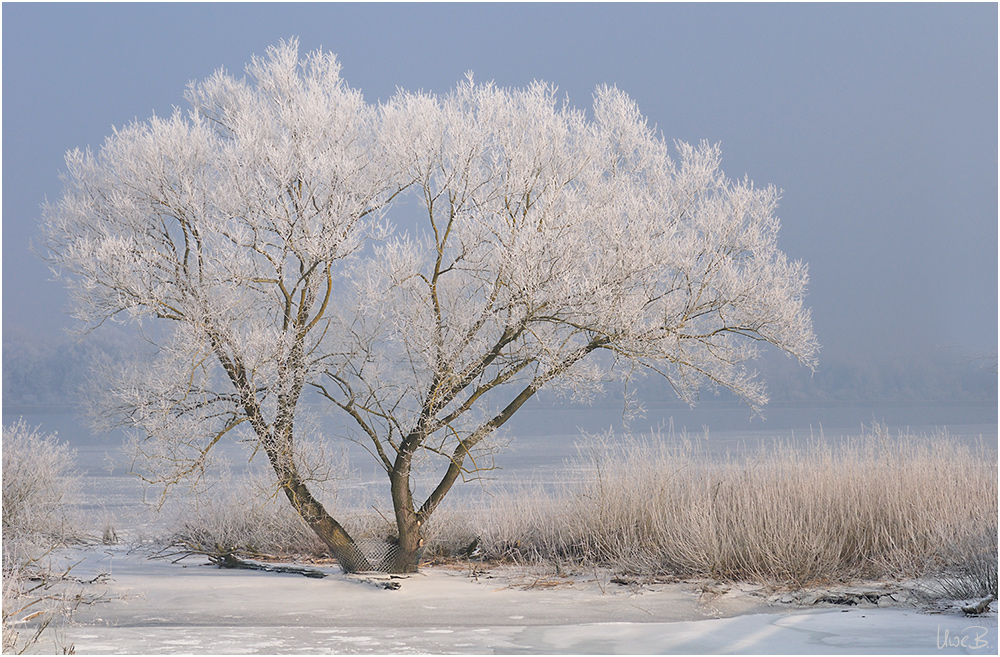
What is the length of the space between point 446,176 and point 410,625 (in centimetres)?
394

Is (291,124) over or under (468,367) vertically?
over

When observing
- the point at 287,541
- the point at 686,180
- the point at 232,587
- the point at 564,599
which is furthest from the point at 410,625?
the point at 686,180

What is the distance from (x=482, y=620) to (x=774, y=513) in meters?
2.91

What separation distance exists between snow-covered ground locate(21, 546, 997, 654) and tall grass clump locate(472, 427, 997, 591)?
1.57 feet

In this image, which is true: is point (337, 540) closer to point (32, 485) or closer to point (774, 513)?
point (32, 485)

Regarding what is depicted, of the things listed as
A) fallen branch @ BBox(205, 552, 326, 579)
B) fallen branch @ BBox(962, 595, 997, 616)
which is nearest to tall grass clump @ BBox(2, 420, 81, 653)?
fallen branch @ BBox(205, 552, 326, 579)

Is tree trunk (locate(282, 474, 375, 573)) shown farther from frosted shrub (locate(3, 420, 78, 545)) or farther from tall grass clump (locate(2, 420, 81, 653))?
frosted shrub (locate(3, 420, 78, 545))

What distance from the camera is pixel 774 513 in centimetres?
732

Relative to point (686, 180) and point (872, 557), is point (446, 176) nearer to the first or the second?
point (686, 180)

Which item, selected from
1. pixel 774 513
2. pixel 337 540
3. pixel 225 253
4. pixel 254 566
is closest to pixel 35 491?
pixel 254 566

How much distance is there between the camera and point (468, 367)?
7.45 m

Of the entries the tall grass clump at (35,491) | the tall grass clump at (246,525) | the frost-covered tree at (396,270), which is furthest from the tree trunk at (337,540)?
the tall grass clump at (35,491)

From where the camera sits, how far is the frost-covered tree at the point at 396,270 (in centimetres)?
720

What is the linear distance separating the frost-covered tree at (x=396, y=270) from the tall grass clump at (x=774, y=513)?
1.19 metres
